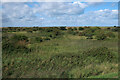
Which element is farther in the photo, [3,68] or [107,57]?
[107,57]

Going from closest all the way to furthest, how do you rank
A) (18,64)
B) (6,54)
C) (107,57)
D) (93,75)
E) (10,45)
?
(93,75) → (18,64) → (107,57) → (6,54) → (10,45)

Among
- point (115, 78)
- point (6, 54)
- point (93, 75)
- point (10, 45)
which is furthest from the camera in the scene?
point (10, 45)

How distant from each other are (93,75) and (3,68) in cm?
441

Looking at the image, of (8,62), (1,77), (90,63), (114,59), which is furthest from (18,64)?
(114,59)

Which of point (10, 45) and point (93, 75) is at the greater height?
point (10, 45)

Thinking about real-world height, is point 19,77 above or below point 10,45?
below

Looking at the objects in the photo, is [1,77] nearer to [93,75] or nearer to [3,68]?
[3,68]

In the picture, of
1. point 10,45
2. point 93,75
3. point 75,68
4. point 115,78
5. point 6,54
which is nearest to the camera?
point 115,78

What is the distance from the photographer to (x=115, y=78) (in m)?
5.69

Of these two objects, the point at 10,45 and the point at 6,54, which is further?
the point at 10,45

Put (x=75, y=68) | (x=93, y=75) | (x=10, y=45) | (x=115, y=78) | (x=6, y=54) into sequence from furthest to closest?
(x=10, y=45), (x=6, y=54), (x=75, y=68), (x=93, y=75), (x=115, y=78)

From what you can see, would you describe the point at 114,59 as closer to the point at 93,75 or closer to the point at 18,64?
the point at 93,75

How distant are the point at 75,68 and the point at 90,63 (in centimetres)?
121

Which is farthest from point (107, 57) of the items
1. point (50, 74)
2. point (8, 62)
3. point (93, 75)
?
point (8, 62)
